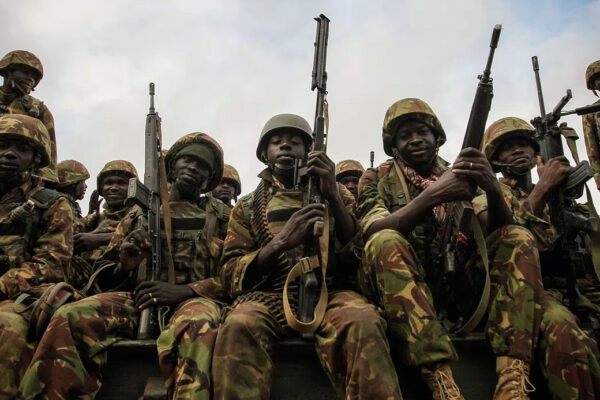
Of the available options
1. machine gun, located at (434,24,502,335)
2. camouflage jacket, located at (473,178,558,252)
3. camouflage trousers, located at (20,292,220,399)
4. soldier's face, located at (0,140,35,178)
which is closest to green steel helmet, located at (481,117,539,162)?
camouflage jacket, located at (473,178,558,252)

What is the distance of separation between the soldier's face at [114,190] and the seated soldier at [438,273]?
3.98m

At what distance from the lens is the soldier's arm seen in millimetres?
4883

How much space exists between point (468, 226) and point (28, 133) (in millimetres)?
4355

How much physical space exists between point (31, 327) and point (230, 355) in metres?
1.80

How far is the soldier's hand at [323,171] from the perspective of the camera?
4.64 metres

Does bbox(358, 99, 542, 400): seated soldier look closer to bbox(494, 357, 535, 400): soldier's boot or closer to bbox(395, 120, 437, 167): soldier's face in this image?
bbox(494, 357, 535, 400): soldier's boot

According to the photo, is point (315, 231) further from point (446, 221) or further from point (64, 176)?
point (64, 176)

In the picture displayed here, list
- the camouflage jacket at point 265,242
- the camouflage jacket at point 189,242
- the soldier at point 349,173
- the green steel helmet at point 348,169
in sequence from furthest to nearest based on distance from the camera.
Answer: the green steel helmet at point 348,169 < the soldier at point 349,173 < the camouflage jacket at point 189,242 < the camouflage jacket at point 265,242

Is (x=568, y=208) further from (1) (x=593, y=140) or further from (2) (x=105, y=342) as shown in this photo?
(2) (x=105, y=342)

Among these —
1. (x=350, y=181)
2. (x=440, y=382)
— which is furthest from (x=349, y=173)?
(x=440, y=382)

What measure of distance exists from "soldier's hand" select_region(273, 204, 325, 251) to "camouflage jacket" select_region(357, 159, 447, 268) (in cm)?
50

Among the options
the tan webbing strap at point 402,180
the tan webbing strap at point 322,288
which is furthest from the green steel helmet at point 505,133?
the tan webbing strap at point 322,288

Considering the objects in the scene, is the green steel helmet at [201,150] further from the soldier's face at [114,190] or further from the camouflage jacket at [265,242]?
the soldier's face at [114,190]

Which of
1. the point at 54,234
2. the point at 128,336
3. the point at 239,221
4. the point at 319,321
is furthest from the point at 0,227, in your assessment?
the point at 319,321
